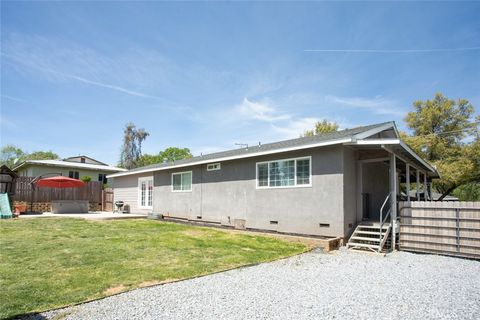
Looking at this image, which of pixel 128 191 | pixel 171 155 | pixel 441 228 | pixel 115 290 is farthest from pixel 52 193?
pixel 171 155

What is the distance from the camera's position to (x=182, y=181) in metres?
15.3

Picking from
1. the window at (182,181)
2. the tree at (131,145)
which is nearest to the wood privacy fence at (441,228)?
the window at (182,181)

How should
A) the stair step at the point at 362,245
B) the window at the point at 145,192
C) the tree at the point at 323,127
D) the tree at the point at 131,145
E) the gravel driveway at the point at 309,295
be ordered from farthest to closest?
the tree at the point at 131,145 < the tree at the point at 323,127 < the window at the point at 145,192 < the stair step at the point at 362,245 < the gravel driveway at the point at 309,295

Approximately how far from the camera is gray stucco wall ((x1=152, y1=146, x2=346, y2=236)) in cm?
891

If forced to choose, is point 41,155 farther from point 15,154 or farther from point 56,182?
point 56,182

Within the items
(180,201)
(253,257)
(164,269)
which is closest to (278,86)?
(180,201)

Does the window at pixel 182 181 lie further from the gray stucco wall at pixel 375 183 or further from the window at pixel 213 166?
the gray stucco wall at pixel 375 183

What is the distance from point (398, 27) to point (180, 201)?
1276 centimetres

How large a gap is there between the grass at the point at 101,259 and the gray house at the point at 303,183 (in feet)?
3.82

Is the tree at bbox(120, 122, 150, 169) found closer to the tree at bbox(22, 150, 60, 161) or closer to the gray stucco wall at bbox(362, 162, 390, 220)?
the tree at bbox(22, 150, 60, 161)

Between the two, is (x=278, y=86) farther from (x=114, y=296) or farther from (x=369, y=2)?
(x=114, y=296)

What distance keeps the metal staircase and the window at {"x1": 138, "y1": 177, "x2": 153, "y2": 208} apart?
1272 cm

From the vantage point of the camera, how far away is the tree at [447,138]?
874 inches

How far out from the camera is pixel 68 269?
217 inches
